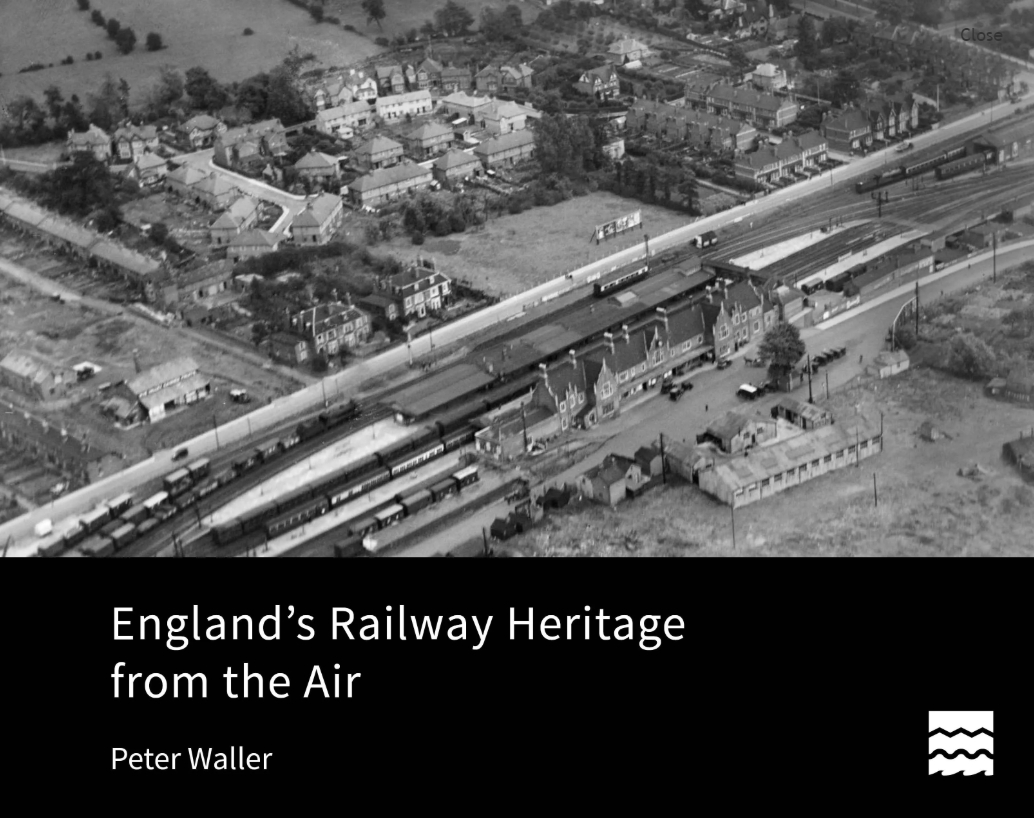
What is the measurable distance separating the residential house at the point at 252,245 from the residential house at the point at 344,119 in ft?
12.8

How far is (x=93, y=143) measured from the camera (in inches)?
604

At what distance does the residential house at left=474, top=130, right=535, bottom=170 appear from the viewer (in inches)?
566

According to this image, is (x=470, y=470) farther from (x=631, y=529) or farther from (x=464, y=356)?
(x=464, y=356)

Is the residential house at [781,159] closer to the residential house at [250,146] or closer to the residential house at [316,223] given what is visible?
the residential house at [316,223]

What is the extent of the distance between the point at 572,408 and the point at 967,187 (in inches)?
203

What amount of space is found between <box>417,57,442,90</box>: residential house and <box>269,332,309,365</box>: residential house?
25.5ft

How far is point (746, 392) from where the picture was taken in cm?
914

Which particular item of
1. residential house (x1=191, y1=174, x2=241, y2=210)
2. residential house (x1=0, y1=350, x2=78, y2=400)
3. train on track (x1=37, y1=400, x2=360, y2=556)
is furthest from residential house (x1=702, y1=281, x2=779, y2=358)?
residential house (x1=191, y1=174, x2=241, y2=210)

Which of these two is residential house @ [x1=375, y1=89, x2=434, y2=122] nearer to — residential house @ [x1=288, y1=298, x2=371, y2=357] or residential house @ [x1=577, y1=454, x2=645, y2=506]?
residential house @ [x1=288, y1=298, x2=371, y2=357]

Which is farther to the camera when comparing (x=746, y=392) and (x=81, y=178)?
(x=81, y=178)

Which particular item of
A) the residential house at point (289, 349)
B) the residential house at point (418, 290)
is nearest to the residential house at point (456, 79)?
the residential house at point (418, 290)

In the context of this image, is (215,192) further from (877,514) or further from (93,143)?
(877,514)

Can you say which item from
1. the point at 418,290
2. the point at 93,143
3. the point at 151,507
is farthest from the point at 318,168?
the point at 151,507

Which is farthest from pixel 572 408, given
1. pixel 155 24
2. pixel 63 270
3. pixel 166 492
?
pixel 155 24
